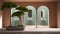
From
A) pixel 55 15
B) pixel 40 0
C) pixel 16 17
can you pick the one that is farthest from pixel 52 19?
pixel 16 17

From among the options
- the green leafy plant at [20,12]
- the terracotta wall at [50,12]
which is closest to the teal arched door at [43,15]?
the terracotta wall at [50,12]

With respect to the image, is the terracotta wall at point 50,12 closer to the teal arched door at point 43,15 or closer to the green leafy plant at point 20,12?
the teal arched door at point 43,15

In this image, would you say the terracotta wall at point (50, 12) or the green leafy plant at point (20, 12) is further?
the terracotta wall at point (50, 12)

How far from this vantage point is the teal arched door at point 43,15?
546 inches

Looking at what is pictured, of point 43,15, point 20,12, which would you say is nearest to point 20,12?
point 20,12

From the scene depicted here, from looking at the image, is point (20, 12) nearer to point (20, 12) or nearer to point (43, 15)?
point (20, 12)

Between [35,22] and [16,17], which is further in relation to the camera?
[35,22]

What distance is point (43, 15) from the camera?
45.5 ft

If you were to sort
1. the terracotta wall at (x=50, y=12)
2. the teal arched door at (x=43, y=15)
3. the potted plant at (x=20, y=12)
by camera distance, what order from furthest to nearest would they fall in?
the teal arched door at (x=43, y=15) < the terracotta wall at (x=50, y=12) < the potted plant at (x=20, y=12)

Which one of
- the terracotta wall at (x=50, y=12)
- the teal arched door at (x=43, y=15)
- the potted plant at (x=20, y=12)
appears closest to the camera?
the potted plant at (x=20, y=12)

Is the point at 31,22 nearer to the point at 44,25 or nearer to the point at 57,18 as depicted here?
the point at 44,25

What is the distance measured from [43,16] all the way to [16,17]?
11.1 meters

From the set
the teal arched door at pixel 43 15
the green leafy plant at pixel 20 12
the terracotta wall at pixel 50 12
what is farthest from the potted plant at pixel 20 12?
the teal arched door at pixel 43 15

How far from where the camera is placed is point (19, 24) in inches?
111
